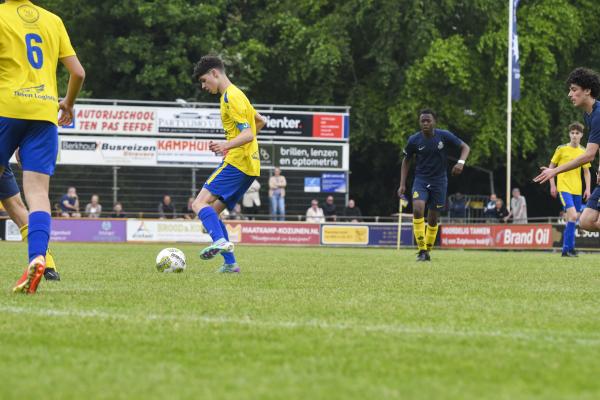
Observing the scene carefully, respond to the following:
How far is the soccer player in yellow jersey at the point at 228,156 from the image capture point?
11.1m

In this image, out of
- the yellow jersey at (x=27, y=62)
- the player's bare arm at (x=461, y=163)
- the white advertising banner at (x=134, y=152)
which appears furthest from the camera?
the white advertising banner at (x=134, y=152)

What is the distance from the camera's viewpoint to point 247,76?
40.4 metres

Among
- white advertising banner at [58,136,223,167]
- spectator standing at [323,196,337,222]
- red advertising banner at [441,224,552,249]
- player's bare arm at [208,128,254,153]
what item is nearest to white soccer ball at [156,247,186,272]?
player's bare arm at [208,128,254,153]

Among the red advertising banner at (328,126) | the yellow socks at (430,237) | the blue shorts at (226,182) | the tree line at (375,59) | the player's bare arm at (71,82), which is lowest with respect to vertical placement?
the yellow socks at (430,237)

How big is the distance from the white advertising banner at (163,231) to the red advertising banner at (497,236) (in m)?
7.21

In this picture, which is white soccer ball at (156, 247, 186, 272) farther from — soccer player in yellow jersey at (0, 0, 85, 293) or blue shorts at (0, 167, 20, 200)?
soccer player in yellow jersey at (0, 0, 85, 293)

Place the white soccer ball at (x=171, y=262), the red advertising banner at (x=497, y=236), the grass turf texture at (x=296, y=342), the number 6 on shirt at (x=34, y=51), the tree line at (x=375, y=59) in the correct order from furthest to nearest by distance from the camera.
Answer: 1. the tree line at (x=375, y=59)
2. the red advertising banner at (x=497, y=236)
3. the white soccer ball at (x=171, y=262)
4. the number 6 on shirt at (x=34, y=51)
5. the grass turf texture at (x=296, y=342)

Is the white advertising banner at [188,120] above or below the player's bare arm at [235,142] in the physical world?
above

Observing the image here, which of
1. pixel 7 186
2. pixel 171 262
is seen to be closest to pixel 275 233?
pixel 171 262

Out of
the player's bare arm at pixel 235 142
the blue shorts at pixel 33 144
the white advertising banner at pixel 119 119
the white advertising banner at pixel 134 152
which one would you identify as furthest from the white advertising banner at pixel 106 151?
→ the blue shorts at pixel 33 144

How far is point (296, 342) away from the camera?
17.4 feet

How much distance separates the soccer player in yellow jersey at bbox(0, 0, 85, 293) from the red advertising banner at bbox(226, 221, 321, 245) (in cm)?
2357

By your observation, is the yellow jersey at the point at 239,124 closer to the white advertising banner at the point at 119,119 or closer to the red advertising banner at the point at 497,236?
the red advertising banner at the point at 497,236

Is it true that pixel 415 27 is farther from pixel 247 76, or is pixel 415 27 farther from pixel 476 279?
pixel 476 279
